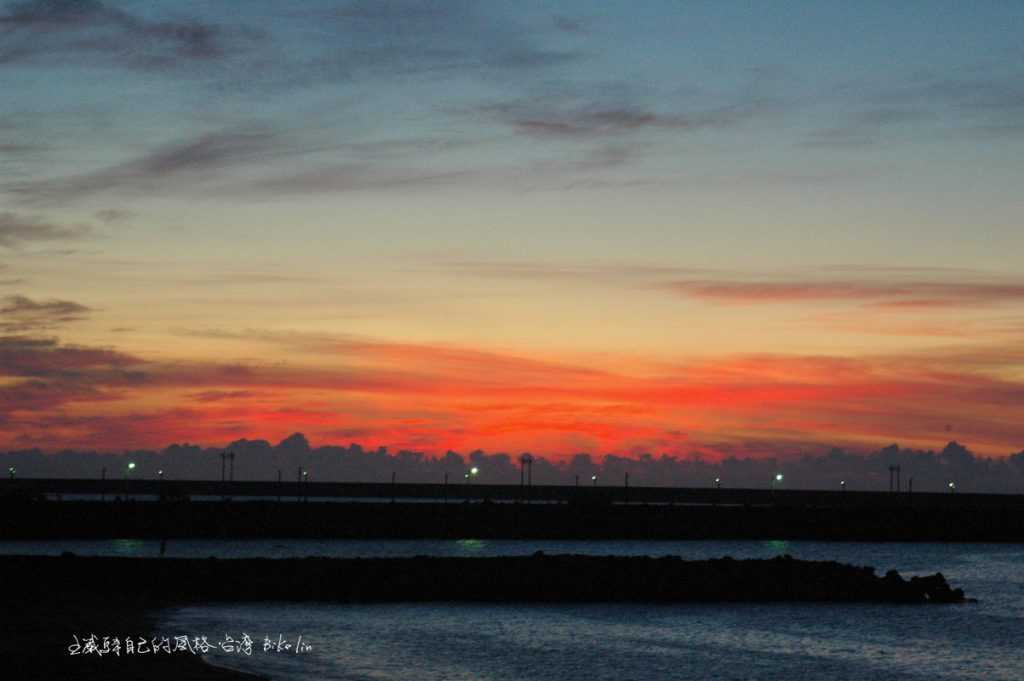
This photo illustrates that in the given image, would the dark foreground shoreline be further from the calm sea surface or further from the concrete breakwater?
the concrete breakwater

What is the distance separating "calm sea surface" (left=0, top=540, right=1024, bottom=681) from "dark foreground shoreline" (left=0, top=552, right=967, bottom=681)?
2248 millimetres

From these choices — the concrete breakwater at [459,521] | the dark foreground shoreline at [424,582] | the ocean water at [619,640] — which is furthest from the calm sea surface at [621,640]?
the concrete breakwater at [459,521]

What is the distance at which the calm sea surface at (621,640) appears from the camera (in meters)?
47.7

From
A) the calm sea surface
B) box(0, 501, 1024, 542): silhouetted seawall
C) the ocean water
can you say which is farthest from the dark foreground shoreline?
box(0, 501, 1024, 542): silhouetted seawall

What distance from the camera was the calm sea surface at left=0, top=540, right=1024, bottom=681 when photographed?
4772 centimetres

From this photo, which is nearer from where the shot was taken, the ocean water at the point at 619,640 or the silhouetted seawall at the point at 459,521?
the ocean water at the point at 619,640

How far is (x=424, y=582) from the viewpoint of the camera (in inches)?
2781

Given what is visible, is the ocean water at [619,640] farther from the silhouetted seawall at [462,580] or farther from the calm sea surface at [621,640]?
the silhouetted seawall at [462,580]

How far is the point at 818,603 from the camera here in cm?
7419

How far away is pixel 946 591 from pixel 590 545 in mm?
52619

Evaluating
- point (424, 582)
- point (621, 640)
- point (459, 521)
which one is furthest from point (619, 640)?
point (459, 521)

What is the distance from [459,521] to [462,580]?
60.3m

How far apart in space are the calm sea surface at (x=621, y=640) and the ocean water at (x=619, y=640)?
0.06m

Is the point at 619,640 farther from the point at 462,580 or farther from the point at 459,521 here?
the point at 459,521
